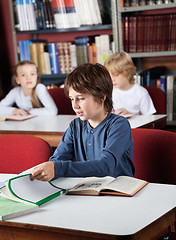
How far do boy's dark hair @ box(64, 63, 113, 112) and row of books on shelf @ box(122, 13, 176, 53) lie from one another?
228 centimetres

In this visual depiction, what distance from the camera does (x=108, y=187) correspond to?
1.32m

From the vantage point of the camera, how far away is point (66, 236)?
3.60 feet

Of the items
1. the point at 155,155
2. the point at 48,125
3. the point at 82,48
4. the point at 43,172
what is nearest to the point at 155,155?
the point at 155,155

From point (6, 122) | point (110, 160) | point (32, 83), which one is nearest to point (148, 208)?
point (110, 160)

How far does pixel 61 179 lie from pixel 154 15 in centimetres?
272

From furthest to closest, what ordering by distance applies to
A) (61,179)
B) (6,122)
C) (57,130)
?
(6,122)
(57,130)
(61,179)

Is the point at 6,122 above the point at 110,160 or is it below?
below

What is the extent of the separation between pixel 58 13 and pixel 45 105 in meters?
1.34

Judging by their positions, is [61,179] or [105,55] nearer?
[61,179]

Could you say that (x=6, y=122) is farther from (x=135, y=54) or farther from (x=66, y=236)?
(x=66, y=236)

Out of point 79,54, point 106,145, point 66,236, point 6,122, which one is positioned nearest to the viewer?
point 66,236

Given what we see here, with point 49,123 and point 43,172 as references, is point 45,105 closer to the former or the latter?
point 49,123

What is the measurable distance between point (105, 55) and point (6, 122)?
1505 millimetres

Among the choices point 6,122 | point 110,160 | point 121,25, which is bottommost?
point 6,122
